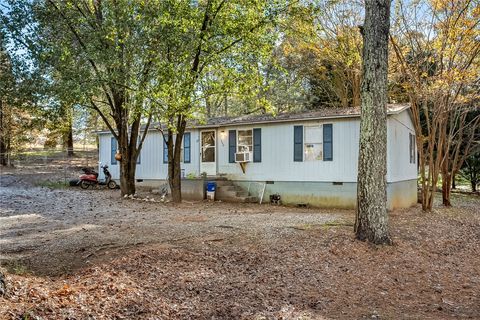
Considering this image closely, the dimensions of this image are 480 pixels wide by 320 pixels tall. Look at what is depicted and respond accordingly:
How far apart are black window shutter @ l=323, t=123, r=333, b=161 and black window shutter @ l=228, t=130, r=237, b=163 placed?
129 inches

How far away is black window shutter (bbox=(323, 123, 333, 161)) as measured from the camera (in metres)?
12.2

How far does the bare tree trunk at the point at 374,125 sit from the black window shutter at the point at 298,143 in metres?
5.94

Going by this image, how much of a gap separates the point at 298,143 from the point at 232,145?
255cm

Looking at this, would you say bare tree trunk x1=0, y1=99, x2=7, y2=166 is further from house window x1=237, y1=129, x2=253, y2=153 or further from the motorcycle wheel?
house window x1=237, y1=129, x2=253, y2=153

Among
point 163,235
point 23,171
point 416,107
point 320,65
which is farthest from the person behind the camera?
point 23,171

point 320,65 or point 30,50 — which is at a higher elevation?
point 320,65

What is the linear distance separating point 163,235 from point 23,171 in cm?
1823

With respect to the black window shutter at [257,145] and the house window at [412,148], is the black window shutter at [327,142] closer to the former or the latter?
the black window shutter at [257,145]

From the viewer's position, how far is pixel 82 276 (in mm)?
4430

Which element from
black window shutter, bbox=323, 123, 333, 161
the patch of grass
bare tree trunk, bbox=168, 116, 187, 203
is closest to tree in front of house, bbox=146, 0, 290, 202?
bare tree trunk, bbox=168, 116, 187, 203

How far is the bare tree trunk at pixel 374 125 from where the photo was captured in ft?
Answer: 21.9

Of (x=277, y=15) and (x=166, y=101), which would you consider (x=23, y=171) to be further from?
(x=277, y=15)

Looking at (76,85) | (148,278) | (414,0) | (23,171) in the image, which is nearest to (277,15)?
(414,0)

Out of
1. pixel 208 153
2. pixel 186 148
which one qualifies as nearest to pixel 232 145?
pixel 208 153
